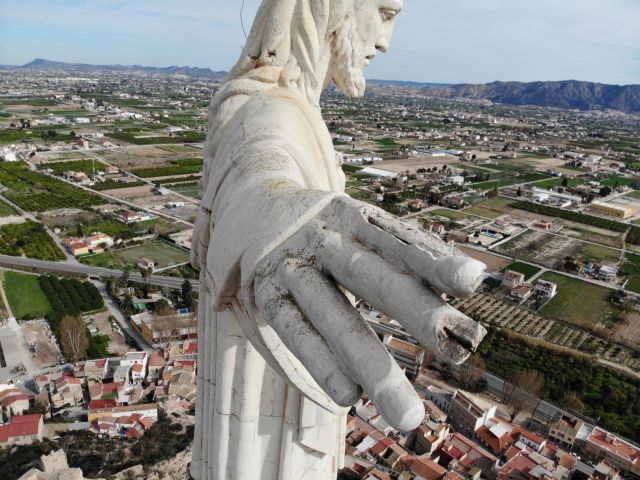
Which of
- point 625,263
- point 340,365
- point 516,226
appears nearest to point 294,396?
point 340,365

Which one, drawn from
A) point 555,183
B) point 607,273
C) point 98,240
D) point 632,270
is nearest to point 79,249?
point 98,240

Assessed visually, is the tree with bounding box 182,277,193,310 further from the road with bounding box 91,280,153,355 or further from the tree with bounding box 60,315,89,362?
the tree with bounding box 60,315,89,362

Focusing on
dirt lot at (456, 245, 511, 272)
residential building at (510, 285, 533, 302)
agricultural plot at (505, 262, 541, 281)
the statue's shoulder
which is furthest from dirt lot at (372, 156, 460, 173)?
the statue's shoulder

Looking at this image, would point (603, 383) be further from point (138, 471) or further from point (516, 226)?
point (516, 226)

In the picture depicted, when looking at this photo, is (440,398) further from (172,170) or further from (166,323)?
(172,170)

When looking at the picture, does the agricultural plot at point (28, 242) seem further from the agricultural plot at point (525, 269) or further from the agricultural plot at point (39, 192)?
the agricultural plot at point (525, 269)

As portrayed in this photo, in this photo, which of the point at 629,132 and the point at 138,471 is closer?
the point at 138,471
